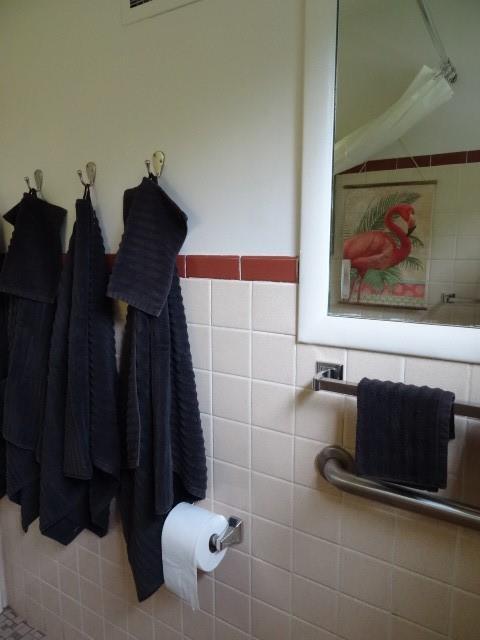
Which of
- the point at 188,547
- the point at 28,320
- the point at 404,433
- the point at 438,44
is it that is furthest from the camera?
the point at 28,320

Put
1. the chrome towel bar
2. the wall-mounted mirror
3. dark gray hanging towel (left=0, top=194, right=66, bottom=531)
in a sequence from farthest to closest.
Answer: dark gray hanging towel (left=0, top=194, right=66, bottom=531)
the wall-mounted mirror
the chrome towel bar

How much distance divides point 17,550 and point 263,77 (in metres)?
1.82

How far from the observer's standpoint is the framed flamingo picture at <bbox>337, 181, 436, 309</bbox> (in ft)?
2.99

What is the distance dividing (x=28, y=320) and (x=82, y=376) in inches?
10.7

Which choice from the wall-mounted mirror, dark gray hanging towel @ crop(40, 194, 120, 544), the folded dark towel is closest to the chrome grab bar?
the folded dark towel

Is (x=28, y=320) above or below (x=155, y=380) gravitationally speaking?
above

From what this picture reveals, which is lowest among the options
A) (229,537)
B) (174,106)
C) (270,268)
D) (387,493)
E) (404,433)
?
(229,537)

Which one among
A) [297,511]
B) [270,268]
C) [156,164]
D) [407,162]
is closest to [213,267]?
[270,268]

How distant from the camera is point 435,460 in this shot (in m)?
0.77

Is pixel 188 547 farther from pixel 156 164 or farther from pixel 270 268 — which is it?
pixel 156 164

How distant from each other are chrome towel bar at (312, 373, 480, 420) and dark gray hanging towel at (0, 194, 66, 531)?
784mm

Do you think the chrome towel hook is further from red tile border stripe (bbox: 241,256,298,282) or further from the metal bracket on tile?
the metal bracket on tile

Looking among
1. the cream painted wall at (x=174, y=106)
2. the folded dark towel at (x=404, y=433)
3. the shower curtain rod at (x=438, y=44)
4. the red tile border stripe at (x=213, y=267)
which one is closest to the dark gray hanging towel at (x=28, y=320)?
the cream painted wall at (x=174, y=106)

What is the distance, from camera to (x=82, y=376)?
1.12 m
